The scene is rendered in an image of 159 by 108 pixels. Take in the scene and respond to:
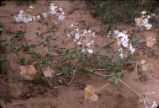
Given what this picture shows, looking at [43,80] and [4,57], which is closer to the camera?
[43,80]

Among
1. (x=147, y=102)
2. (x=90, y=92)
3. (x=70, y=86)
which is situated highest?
(x=90, y=92)

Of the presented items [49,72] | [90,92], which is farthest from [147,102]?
[49,72]

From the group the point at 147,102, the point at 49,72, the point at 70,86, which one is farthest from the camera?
the point at 70,86

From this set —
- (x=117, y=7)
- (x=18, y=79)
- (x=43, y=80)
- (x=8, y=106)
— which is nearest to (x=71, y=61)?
(x=43, y=80)

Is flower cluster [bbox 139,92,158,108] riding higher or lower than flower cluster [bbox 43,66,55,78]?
lower

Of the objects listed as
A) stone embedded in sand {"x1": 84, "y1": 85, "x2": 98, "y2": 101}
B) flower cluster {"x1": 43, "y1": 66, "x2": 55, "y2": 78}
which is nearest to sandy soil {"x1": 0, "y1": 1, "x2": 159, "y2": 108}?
flower cluster {"x1": 43, "y1": 66, "x2": 55, "y2": 78}

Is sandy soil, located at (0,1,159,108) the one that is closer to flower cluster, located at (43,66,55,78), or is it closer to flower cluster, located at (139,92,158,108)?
flower cluster, located at (139,92,158,108)

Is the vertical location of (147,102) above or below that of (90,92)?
below

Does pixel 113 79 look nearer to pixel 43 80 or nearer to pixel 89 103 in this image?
pixel 89 103

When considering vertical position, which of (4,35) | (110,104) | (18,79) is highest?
(4,35)

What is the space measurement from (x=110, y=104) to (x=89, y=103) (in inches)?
8.4

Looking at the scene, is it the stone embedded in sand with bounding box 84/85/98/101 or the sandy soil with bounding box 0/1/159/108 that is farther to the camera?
the sandy soil with bounding box 0/1/159/108

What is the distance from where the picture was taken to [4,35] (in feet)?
10.6

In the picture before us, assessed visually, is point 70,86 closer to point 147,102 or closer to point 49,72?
point 49,72
